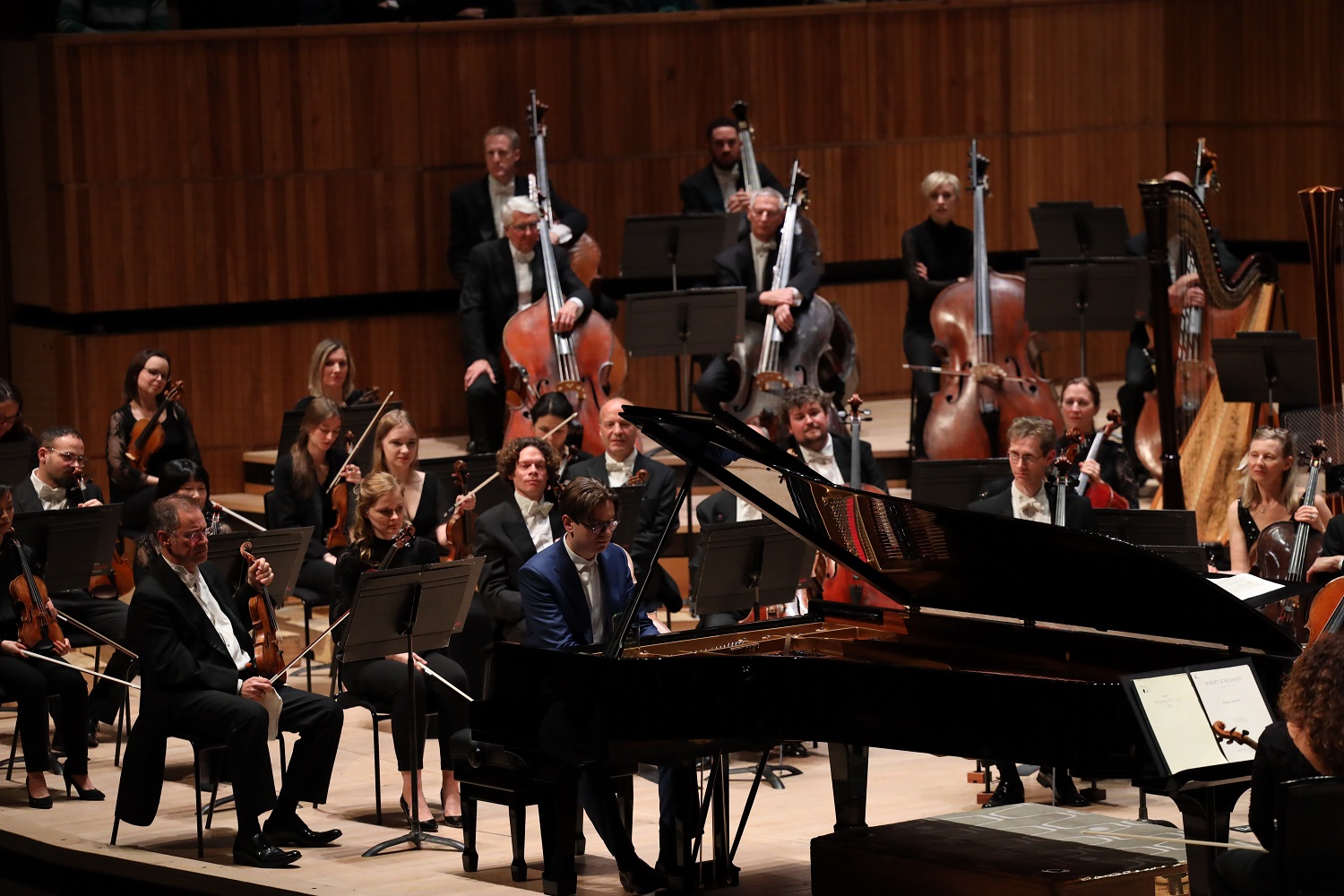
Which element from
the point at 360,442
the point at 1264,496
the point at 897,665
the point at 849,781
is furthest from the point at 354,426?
the point at 897,665

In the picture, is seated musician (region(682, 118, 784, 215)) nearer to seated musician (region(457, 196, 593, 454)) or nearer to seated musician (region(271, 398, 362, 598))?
seated musician (region(457, 196, 593, 454))

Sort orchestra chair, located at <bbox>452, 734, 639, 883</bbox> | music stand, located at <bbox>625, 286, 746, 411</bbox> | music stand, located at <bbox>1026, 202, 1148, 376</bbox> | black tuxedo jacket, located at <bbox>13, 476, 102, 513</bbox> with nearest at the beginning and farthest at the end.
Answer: orchestra chair, located at <bbox>452, 734, 639, 883</bbox> < black tuxedo jacket, located at <bbox>13, 476, 102, 513</bbox> < music stand, located at <bbox>625, 286, 746, 411</bbox> < music stand, located at <bbox>1026, 202, 1148, 376</bbox>

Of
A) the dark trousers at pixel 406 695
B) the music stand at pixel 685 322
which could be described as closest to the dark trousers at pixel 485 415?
the music stand at pixel 685 322

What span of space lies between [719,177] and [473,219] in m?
1.09

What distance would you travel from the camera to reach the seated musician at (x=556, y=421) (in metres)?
7.39

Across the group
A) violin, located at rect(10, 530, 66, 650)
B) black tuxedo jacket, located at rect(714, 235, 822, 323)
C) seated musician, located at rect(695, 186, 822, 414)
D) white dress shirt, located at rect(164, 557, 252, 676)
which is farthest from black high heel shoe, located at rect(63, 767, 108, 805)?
black tuxedo jacket, located at rect(714, 235, 822, 323)

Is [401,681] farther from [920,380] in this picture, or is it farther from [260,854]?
[920,380]

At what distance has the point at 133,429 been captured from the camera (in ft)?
24.9

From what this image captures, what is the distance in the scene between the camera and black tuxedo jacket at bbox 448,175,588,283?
30.0 feet

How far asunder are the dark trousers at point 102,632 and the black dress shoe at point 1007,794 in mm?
2707

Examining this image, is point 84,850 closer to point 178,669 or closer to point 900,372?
point 178,669

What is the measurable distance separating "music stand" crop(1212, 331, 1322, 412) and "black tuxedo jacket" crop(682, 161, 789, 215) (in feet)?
8.92

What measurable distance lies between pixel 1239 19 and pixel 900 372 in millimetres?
2568

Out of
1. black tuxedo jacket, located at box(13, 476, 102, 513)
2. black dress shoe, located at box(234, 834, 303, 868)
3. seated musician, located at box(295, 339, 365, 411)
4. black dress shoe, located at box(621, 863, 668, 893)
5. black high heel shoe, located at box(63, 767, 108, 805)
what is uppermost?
seated musician, located at box(295, 339, 365, 411)
